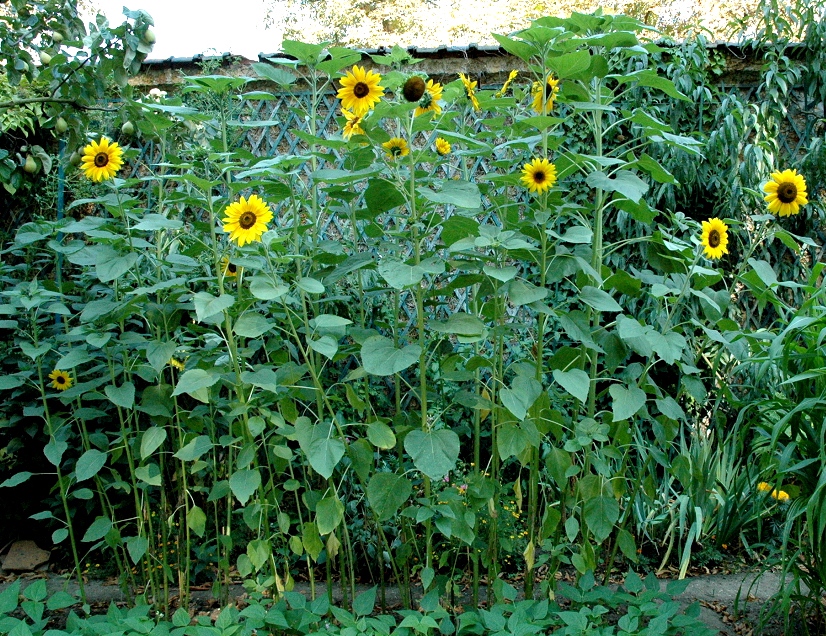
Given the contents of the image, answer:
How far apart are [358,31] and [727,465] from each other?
38.8ft

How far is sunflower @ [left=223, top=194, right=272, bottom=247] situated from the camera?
1.69m

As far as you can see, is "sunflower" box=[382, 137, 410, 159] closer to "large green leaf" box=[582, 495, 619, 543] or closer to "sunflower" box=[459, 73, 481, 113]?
"sunflower" box=[459, 73, 481, 113]

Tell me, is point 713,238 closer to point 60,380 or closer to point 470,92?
point 470,92

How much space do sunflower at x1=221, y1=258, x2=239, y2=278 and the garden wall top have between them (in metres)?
1.95

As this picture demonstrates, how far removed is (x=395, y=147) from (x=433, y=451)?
2.66ft

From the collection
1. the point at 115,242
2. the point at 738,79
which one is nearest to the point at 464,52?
the point at 738,79

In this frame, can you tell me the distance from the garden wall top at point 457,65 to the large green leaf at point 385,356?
2.30 metres

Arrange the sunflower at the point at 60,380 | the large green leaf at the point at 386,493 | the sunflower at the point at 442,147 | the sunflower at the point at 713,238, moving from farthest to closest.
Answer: the sunflower at the point at 60,380
the sunflower at the point at 442,147
the sunflower at the point at 713,238
the large green leaf at the point at 386,493

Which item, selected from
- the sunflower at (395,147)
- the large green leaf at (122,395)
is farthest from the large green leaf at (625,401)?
the large green leaf at (122,395)

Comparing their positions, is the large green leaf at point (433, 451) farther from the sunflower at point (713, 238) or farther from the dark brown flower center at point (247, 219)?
the sunflower at point (713, 238)

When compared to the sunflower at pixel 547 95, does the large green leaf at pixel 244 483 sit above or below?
below

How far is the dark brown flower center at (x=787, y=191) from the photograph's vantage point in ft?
6.48

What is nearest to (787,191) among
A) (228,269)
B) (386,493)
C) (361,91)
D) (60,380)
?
(361,91)

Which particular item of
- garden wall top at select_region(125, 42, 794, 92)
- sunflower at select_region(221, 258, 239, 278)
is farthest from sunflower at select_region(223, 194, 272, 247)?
garden wall top at select_region(125, 42, 794, 92)
